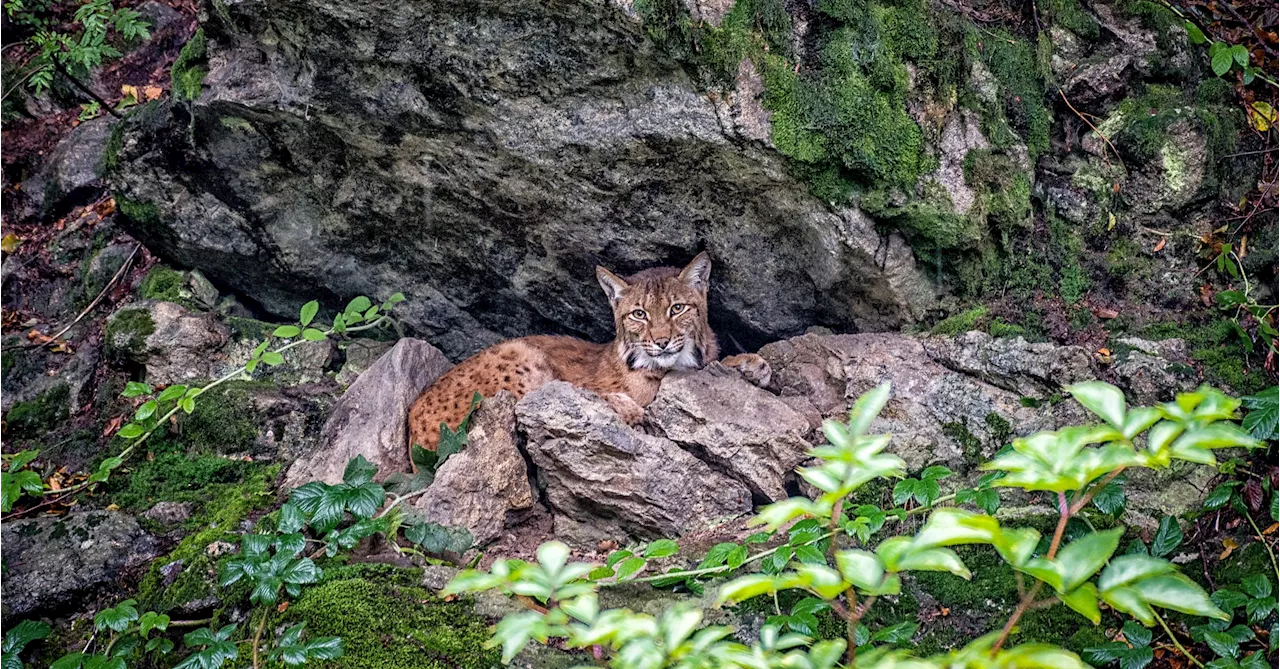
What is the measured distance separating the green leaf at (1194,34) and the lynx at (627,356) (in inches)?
131

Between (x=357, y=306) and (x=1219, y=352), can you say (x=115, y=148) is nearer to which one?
(x=357, y=306)

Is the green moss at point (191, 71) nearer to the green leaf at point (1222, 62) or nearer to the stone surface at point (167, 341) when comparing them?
the stone surface at point (167, 341)

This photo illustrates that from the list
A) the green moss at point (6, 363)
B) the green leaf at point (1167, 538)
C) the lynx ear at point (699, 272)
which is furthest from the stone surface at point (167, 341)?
the green leaf at point (1167, 538)

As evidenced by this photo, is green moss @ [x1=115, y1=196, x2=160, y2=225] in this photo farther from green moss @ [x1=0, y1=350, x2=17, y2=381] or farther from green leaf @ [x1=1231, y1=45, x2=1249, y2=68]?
green leaf @ [x1=1231, y1=45, x2=1249, y2=68]

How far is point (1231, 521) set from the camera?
4852 mm

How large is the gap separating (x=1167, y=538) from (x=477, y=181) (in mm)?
4235

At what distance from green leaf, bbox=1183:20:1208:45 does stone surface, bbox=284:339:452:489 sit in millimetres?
5328

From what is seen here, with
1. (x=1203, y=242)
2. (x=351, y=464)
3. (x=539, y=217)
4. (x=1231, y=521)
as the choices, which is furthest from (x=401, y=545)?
(x=1203, y=242)

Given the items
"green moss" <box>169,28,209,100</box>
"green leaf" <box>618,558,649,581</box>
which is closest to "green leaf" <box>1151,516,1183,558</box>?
"green leaf" <box>618,558,649,581</box>

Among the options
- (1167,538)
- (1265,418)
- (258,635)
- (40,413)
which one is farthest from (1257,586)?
(40,413)

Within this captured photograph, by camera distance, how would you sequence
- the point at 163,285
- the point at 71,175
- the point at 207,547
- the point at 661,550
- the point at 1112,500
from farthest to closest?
the point at 71,175 < the point at 163,285 < the point at 207,547 < the point at 1112,500 < the point at 661,550

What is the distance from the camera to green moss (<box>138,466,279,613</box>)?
4.98 metres

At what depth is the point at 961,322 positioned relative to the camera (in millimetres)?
5934

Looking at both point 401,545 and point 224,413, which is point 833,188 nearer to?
point 401,545
